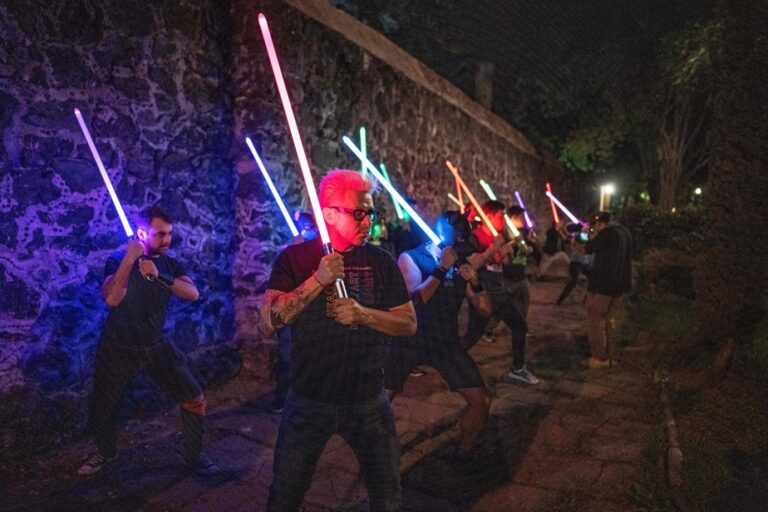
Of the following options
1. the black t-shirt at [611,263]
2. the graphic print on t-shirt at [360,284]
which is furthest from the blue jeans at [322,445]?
the black t-shirt at [611,263]

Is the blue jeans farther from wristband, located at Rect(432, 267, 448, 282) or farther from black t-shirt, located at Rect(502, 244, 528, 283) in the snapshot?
black t-shirt, located at Rect(502, 244, 528, 283)

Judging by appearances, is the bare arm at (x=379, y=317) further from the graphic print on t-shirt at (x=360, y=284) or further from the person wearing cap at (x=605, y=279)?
the person wearing cap at (x=605, y=279)

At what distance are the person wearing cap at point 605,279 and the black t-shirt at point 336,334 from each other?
4.95 metres

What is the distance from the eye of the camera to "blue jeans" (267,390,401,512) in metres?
2.65

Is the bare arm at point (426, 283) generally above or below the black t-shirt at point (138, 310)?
above

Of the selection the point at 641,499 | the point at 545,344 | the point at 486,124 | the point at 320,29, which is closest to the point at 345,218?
the point at 641,499

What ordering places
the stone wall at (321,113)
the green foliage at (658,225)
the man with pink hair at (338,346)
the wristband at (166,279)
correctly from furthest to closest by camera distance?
the green foliage at (658,225) < the stone wall at (321,113) < the wristband at (166,279) < the man with pink hair at (338,346)

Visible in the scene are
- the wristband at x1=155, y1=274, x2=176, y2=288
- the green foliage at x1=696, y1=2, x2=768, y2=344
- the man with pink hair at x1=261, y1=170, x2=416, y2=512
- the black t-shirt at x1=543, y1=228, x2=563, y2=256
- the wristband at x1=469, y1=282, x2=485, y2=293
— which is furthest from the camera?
the black t-shirt at x1=543, y1=228, x2=563, y2=256

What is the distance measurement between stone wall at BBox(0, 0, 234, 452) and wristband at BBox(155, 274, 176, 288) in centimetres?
125

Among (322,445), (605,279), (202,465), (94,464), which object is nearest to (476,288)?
(322,445)

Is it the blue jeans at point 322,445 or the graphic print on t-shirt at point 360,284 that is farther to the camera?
the graphic print on t-shirt at point 360,284

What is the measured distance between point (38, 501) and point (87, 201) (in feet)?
7.84

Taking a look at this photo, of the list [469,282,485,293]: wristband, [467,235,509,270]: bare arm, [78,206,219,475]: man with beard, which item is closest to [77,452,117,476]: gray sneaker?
[78,206,219,475]: man with beard

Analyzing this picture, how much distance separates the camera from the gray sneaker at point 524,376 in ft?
21.5
